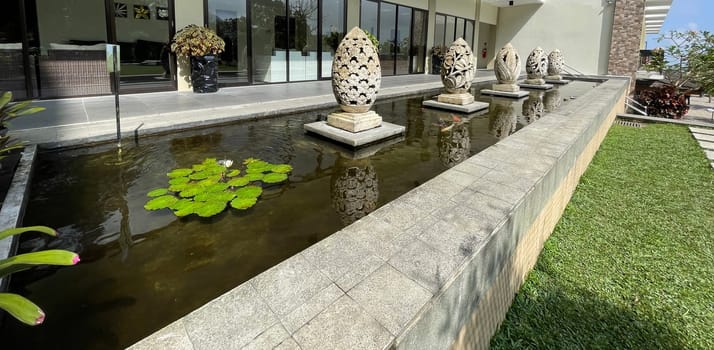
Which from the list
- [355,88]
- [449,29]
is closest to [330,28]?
[449,29]

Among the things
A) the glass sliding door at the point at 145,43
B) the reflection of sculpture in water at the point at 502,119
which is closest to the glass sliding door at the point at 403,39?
the reflection of sculpture in water at the point at 502,119

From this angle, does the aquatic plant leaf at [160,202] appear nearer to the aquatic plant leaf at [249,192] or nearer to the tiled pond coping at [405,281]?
the aquatic plant leaf at [249,192]

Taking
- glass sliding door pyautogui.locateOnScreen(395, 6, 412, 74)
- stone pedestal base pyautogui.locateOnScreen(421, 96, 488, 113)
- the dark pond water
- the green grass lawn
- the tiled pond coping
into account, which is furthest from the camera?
glass sliding door pyautogui.locateOnScreen(395, 6, 412, 74)

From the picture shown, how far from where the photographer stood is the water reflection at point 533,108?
7496 mm

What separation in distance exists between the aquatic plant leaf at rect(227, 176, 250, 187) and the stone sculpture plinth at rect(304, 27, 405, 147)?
1679 millimetres

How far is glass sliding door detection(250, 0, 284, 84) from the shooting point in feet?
36.7

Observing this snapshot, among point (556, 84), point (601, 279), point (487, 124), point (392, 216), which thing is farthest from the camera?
point (556, 84)

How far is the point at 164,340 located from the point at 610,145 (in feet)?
27.5

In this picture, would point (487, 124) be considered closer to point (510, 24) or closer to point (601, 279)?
point (601, 279)

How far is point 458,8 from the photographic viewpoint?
19.5 meters

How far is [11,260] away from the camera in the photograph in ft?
4.57

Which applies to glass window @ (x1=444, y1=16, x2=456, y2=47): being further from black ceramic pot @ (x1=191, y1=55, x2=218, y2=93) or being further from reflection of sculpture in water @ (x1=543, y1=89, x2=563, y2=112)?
black ceramic pot @ (x1=191, y1=55, x2=218, y2=93)

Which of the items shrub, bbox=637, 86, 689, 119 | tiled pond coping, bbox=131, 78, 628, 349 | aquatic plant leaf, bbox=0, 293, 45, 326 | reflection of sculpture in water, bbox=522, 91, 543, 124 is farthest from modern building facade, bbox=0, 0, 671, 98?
aquatic plant leaf, bbox=0, 293, 45, 326

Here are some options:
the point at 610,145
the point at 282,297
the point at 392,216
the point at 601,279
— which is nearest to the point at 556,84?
the point at 610,145
